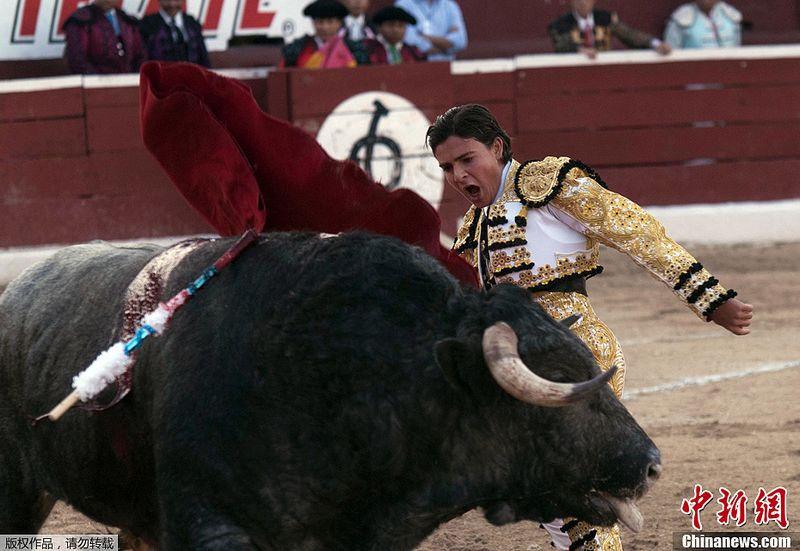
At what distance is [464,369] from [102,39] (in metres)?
6.19

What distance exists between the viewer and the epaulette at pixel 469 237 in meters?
3.07

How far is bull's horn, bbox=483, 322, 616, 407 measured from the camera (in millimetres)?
2193

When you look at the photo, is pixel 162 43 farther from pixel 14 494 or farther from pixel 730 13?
pixel 14 494

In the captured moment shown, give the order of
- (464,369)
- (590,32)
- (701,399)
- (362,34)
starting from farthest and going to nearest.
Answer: (590,32)
(362,34)
(701,399)
(464,369)

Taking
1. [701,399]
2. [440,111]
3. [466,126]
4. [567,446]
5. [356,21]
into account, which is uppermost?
[466,126]

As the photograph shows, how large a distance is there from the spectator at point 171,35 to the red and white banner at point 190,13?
25cm

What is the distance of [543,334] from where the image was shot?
2.37 metres

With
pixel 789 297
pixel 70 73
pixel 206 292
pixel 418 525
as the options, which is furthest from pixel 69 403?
pixel 70 73

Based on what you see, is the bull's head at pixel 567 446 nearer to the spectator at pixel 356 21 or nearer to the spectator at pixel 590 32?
the spectator at pixel 356 21

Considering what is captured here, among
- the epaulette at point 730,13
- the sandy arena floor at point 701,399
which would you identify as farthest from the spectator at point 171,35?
the epaulette at point 730,13

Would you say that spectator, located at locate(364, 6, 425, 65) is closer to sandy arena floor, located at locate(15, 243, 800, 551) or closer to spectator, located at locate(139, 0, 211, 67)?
spectator, located at locate(139, 0, 211, 67)

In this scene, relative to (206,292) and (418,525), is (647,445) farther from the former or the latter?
(206,292)

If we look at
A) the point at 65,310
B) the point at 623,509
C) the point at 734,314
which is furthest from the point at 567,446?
the point at 65,310

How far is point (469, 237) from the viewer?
3.08 m
